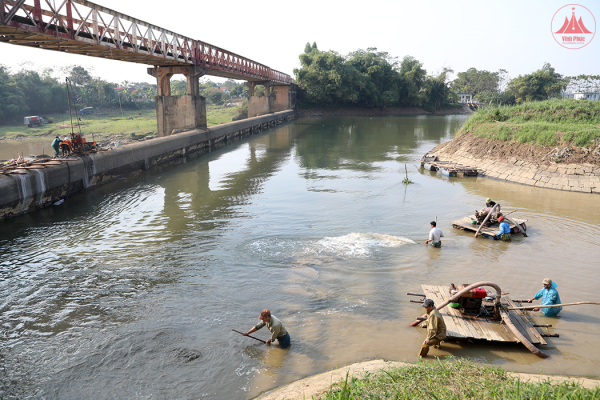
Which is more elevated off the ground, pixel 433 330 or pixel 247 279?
pixel 433 330

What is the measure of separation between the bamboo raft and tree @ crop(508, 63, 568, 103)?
201ft

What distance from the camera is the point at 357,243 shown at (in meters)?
11.8

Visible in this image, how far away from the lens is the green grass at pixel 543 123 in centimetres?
2089

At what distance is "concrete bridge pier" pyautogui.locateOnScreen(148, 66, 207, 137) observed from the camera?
29609 mm

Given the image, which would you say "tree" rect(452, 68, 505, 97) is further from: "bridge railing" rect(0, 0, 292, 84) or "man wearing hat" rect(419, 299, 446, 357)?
"man wearing hat" rect(419, 299, 446, 357)

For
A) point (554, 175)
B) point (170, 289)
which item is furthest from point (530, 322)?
point (554, 175)

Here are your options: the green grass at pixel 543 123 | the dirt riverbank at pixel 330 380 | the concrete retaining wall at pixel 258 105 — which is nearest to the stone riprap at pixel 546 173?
the green grass at pixel 543 123

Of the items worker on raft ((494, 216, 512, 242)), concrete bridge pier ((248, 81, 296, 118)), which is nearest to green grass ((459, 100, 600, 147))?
worker on raft ((494, 216, 512, 242))

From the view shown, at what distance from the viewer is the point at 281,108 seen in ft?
230

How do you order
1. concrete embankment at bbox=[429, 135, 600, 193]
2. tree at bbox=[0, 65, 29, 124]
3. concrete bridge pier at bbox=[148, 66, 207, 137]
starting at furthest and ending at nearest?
tree at bbox=[0, 65, 29, 124] → concrete bridge pier at bbox=[148, 66, 207, 137] → concrete embankment at bbox=[429, 135, 600, 193]

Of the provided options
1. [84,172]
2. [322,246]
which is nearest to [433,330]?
[322,246]

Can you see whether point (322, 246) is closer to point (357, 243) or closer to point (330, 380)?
point (357, 243)

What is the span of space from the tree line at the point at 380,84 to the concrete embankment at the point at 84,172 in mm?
45637

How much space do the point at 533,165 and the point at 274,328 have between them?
64.2ft
